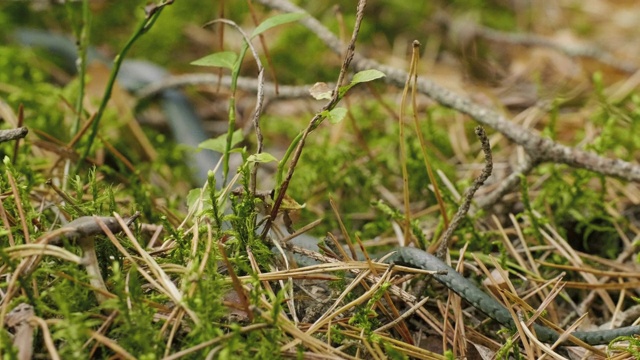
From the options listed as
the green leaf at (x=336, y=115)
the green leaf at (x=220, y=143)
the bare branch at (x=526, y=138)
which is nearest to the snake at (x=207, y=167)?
the green leaf at (x=220, y=143)

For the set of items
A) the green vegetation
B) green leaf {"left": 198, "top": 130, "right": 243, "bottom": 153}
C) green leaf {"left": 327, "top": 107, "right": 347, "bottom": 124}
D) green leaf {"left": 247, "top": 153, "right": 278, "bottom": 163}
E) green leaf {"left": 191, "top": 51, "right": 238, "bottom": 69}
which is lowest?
the green vegetation

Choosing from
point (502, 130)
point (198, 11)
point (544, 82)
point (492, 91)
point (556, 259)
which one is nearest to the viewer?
point (556, 259)

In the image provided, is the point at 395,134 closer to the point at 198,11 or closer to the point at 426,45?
the point at 426,45

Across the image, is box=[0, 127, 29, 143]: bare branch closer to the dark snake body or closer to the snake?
the snake

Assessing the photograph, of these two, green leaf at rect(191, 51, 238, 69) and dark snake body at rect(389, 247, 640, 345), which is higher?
green leaf at rect(191, 51, 238, 69)

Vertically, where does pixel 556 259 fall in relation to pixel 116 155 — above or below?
below

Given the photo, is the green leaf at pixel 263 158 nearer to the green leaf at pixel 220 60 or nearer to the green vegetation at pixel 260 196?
the green vegetation at pixel 260 196

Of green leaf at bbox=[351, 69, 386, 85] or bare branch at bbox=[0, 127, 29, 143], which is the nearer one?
green leaf at bbox=[351, 69, 386, 85]

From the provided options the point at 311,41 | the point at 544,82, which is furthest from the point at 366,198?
the point at 544,82

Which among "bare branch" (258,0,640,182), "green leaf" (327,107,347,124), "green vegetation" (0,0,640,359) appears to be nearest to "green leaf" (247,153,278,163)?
"green vegetation" (0,0,640,359)
